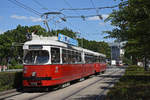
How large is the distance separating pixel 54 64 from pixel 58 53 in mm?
976

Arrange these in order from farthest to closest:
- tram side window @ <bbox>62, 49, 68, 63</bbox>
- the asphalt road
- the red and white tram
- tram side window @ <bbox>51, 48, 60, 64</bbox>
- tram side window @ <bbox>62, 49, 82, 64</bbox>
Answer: tram side window @ <bbox>62, 49, 82, 64</bbox>, tram side window @ <bbox>62, 49, 68, 63</bbox>, tram side window @ <bbox>51, 48, 60, 64</bbox>, the red and white tram, the asphalt road

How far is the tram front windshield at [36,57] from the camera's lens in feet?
48.4

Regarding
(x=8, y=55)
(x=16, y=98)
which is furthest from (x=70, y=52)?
(x=8, y=55)

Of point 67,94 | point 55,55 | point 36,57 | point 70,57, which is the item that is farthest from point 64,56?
point 67,94

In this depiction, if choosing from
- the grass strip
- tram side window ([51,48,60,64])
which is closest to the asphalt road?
the grass strip

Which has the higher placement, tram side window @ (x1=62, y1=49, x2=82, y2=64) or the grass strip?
tram side window @ (x1=62, y1=49, x2=82, y2=64)

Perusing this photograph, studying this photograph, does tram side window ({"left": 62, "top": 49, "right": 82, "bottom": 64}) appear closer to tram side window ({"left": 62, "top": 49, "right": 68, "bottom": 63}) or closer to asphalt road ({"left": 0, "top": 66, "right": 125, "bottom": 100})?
tram side window ({"left": 62, "top": 49, "right": 68, "bottom": 63})

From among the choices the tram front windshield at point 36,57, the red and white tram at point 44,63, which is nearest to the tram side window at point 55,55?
the red and white tram at point 44,63

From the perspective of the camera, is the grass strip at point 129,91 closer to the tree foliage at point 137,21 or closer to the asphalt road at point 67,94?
the asphalt road at point 67,94

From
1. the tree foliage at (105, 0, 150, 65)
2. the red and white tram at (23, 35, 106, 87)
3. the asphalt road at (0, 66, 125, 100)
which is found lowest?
the asphalt road at (0, 66, 125, 100)

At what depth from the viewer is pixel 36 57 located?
14922mm

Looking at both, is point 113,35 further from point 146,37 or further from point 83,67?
point 146,37

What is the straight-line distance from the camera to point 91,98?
39.4 ft

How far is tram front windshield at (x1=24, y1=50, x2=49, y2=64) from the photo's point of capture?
14.8 m
